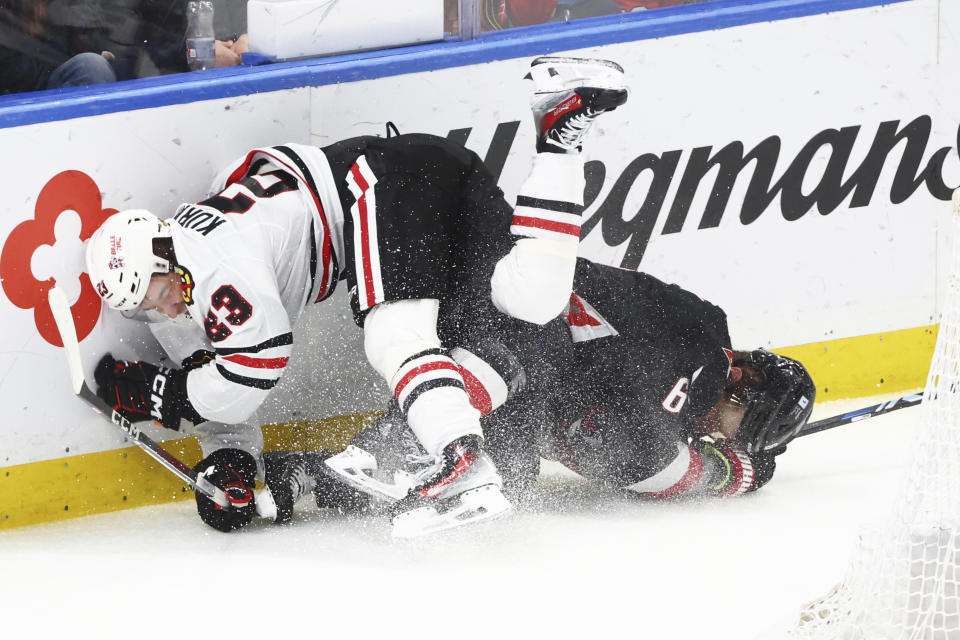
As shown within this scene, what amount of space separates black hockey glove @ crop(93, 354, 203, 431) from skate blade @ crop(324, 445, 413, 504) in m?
0.40

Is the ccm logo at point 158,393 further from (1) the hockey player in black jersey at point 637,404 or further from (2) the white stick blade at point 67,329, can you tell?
(1) the hockey player in black jersey at point 637,404

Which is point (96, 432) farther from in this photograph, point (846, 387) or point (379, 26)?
point (846, 387)

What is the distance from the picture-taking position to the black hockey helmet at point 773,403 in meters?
3.09

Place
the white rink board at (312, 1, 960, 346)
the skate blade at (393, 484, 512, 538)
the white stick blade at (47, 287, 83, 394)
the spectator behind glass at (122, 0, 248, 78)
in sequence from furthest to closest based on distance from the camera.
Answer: the white rink board at (312, 1, 960, 346)
the spectator behind glass at (122, 0, 248, 78)
the white stick blade at (47, 287, 83, 394)
the skate blade at (393, 484, 512, 538)

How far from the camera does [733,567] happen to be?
8.55ft

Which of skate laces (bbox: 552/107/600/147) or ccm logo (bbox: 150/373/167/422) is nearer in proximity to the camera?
skate laces (bbox: 552/107/600/147)

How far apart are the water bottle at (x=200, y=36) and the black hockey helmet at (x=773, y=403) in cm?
153

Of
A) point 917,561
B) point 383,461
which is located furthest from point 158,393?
point 917,561

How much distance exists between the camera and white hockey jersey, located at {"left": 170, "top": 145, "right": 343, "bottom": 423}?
9.01 ft

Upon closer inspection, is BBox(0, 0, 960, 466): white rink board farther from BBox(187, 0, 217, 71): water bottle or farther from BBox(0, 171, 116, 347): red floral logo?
BBox(187, 0, 217, 71): water bottle

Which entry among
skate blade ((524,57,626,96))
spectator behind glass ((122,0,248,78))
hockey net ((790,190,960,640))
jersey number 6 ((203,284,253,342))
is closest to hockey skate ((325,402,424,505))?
jersey number 6 ((203,284,253,342))

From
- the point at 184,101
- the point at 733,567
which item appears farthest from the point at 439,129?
the point at 733,567

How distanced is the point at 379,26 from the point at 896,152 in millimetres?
1495

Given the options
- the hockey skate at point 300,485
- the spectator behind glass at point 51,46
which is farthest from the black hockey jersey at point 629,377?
the spectator behind glass at point 51,46
